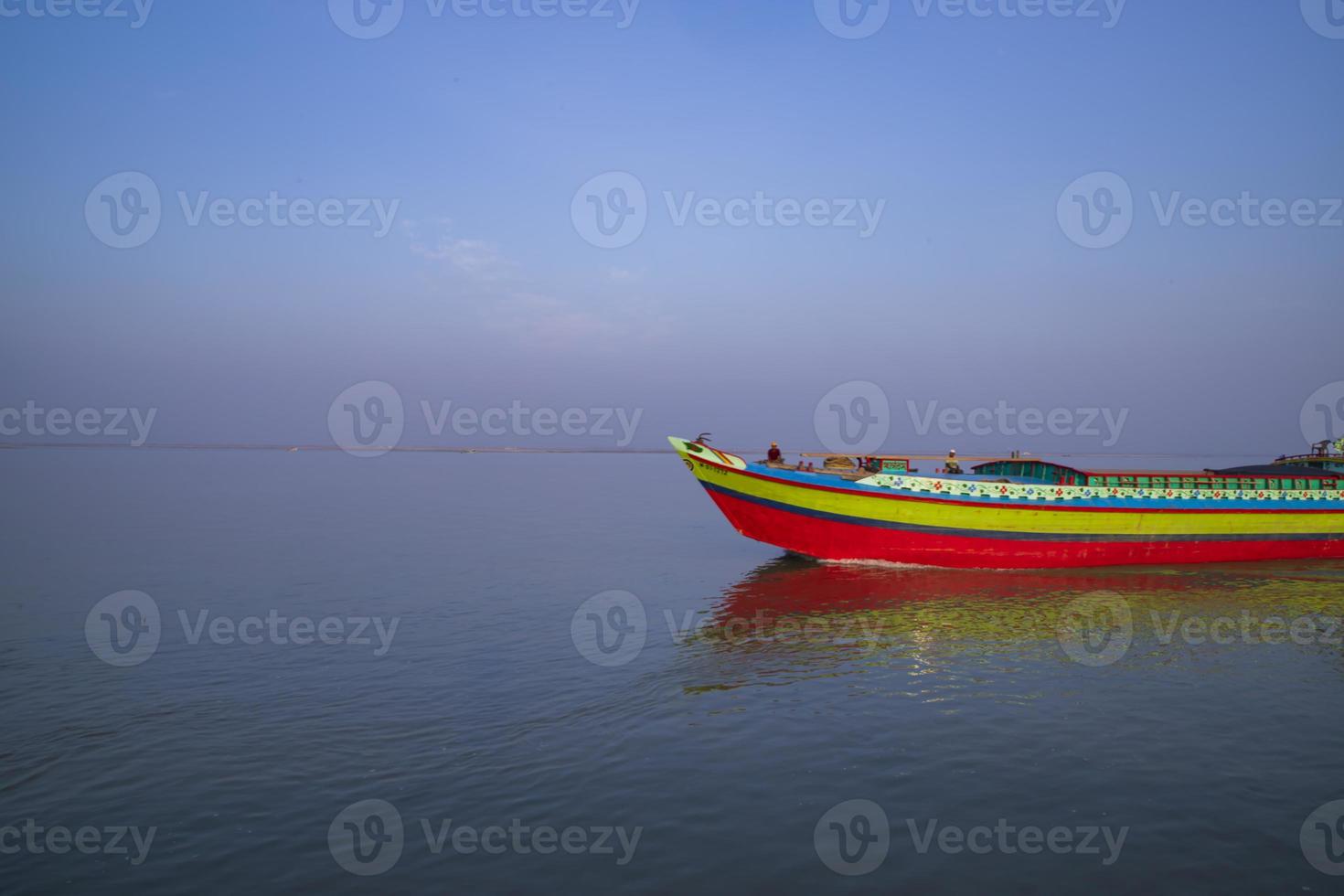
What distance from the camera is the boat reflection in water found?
19531 millimetres

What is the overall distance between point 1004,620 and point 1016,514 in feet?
27.9

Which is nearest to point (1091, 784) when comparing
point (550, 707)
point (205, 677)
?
point (550, 707)

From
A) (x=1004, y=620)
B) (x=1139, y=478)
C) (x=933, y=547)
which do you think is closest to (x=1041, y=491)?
(x=933, y=547)

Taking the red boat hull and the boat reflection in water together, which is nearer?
the boat reflection in water

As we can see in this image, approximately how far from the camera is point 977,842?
10727 mm

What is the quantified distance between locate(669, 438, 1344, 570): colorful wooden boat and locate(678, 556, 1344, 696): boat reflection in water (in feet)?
2.75

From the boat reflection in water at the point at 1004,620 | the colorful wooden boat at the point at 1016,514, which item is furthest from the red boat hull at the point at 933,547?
the boat reflection in water at the point at 1004,620

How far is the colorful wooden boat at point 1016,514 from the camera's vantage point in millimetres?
30844

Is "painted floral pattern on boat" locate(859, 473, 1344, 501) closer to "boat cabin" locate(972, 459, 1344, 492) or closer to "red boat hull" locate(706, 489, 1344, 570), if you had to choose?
"boat cabin" locate(972, 459, 1344, 492)

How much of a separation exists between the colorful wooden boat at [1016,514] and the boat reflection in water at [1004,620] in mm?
837

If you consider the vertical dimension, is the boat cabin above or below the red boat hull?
above

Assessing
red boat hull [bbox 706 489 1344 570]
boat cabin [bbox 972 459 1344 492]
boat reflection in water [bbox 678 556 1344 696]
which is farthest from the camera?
boat cabin [bbox 972 459 1344 492]

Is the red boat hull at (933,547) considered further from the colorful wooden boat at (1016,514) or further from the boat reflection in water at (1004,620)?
the boat reflection in water at (1004,620)

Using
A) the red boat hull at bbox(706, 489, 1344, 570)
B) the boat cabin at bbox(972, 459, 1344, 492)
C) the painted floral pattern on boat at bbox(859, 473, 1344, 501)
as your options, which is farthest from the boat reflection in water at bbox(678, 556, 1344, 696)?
the boat cabin at bbox(972, 459, 1344, 492)
